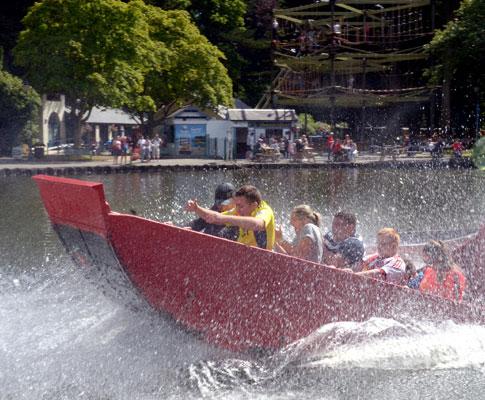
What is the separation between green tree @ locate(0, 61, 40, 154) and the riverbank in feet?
9.04

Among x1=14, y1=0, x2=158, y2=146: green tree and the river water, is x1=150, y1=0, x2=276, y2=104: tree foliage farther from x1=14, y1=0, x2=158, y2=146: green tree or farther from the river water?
the river water

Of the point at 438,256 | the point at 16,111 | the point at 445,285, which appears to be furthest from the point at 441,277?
the point at 16,111

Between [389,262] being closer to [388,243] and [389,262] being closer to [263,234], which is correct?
[388,243]

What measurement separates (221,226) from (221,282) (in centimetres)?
97

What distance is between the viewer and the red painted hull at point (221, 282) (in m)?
6.95

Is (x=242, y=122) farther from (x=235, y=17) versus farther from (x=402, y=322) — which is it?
(x=402, y=322)

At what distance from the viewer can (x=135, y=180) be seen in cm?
2936

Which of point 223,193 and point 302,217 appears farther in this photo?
point 223,193

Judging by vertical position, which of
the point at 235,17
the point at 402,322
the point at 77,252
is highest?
the point at 235,17

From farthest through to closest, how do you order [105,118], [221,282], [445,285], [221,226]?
[105,118], [221,226], [445,285], [221,282]

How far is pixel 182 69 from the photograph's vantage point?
138 ft

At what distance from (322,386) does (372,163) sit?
30118mm

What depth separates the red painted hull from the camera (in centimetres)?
695

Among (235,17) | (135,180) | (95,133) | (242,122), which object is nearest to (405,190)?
(135,180)
